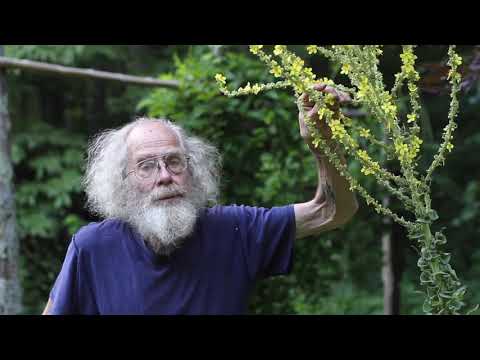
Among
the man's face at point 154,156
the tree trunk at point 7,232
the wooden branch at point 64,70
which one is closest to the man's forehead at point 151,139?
the man's face at point 154,156

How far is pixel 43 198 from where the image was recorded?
6.75 metres

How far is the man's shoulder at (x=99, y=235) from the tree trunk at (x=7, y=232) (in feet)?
6.22

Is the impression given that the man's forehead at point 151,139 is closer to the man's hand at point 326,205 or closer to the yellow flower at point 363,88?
the man's hand at point 326,205

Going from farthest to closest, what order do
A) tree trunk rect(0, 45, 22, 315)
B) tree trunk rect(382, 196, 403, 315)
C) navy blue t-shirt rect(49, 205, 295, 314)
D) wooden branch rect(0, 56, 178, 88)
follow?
tree trunk rect(382, 196, 403, 315), tree trunk rect(0, 45, 22, 315), wooden branch rect(0, 56, 178, 88), navy blue t-shirt rect(49, 205, 295, 314)

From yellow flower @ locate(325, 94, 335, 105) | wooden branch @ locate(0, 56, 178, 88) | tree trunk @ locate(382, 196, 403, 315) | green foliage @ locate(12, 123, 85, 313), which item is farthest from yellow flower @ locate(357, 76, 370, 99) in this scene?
green foliage @ locate(12, 123, 85, 313)

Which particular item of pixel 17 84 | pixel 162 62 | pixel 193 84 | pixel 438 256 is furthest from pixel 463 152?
pixel 438 256

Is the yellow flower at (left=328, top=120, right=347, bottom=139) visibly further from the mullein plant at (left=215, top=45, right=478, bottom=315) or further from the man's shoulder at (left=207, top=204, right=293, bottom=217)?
the man's shoulder at (left=207, top=204, right=293, bottom=217)

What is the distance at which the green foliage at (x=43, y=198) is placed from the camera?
253 inches

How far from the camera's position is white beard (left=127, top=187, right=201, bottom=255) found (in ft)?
7.43

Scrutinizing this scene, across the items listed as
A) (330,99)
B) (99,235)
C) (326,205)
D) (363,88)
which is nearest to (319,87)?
(330,99)

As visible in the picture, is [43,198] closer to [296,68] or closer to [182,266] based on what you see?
[182,266]

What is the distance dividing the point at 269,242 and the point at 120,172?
594 mm

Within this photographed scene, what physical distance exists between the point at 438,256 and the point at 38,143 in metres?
5.63

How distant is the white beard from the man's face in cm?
2
